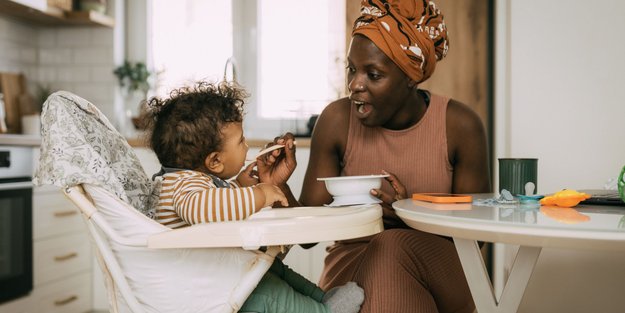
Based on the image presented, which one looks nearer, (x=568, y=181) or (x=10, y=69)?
(x=568, y=181)

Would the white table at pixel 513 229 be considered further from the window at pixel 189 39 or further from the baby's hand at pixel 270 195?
the window at pixel 189 39

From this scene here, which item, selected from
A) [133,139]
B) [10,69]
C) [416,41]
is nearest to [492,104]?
[416,41]

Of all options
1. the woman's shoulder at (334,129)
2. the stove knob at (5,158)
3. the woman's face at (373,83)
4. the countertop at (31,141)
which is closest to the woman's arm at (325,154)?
the woman's shoulder at (334,129)

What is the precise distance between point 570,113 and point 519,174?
3.43 ft

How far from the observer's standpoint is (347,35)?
292 centimetres

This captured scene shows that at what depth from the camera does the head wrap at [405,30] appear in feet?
5.11

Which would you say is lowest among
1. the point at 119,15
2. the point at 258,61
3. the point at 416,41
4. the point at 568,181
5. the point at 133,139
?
the point at 568,181

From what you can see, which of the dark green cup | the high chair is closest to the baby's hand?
the high chair

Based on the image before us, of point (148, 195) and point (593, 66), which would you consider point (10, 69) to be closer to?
point (148, 195)

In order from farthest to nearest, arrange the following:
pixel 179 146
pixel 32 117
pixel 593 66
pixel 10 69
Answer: pixel 10 69 → pixel 32 117 → pixel 593 66 → pixel 179 146

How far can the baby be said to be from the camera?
1.15m

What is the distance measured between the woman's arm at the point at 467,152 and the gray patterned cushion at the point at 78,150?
0.88 m

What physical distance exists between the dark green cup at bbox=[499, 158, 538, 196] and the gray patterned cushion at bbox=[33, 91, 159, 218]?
0.86 m

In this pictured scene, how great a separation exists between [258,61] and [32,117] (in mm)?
1340
